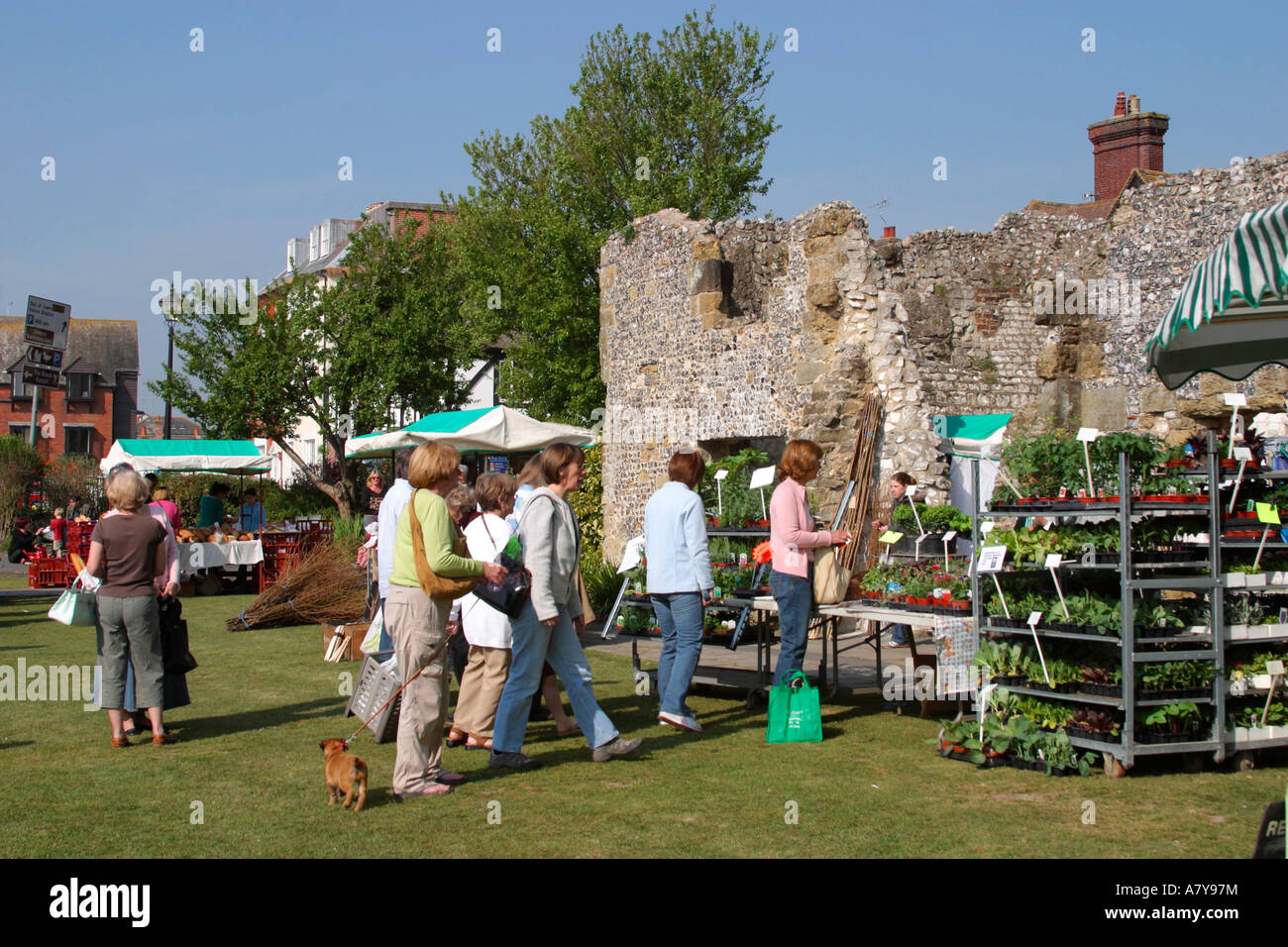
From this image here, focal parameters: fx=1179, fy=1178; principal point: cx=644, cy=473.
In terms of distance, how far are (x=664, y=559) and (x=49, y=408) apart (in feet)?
185

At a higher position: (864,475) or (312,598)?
(864,475)

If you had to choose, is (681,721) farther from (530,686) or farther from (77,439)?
(77,439)

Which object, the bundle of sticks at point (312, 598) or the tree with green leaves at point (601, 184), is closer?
the bundle of sticks at point (312, 598)

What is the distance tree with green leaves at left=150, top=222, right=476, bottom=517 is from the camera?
1331 inches

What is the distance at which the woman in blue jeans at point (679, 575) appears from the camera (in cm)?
798

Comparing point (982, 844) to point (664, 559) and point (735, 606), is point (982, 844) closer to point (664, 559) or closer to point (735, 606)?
point (664, 559)

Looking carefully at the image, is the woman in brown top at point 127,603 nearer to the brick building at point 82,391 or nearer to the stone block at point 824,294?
the stone block at point 824,294

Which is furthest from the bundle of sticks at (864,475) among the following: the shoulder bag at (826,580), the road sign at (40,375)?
the road sign at (40,375)

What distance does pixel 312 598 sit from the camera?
49.9 feet

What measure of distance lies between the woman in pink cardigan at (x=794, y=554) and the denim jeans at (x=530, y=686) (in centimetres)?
150

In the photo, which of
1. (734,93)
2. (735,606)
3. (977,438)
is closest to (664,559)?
(735,606)

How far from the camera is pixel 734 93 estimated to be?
33.3 metres

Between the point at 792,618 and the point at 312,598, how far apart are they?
28.9ft

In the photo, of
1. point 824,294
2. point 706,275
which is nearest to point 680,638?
point 824,294
